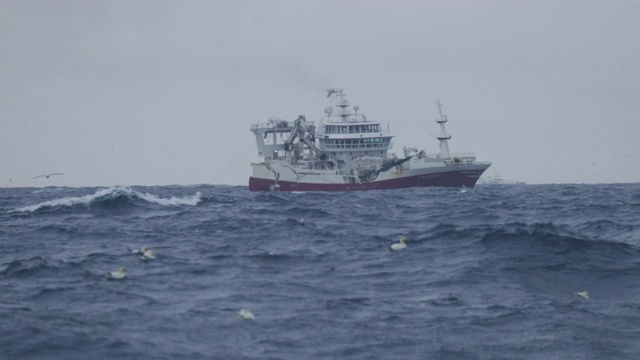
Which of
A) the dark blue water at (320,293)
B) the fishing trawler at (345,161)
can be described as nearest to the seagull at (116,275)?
the dark blue water at (320,293)

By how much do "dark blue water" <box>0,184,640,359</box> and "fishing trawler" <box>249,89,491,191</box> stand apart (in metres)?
56.3

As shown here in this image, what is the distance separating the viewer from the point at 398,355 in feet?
54.1

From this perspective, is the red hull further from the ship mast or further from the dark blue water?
the dark blue water

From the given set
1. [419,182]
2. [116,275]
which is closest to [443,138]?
[419,182]

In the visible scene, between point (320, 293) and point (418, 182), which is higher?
point (418, 182)

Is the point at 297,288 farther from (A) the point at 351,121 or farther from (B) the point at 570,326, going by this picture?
(A) the point at 351,121

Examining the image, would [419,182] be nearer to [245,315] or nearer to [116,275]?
[116,275]

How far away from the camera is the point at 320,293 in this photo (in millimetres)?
20875

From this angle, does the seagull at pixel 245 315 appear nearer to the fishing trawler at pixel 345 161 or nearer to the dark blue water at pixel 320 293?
the dark blue water at pixel 320 293

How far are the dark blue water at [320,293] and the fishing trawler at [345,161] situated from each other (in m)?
56.3

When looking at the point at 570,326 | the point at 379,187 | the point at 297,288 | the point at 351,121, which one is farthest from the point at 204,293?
the point at 351,121

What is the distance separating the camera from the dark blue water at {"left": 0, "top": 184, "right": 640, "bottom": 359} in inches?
665

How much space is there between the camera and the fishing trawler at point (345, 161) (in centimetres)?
9206

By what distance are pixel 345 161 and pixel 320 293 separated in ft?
255
